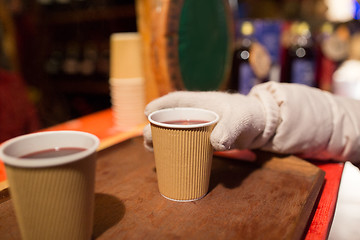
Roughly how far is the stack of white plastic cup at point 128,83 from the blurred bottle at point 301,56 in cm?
88

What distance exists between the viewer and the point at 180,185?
62cm

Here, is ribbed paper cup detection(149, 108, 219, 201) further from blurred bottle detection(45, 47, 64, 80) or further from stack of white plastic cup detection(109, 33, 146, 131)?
blurred bottle detection(45, 47, 64, 80)

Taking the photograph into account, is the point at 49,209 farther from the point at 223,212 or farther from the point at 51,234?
the point at 223,212

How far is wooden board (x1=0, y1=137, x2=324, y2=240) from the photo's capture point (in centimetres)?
53

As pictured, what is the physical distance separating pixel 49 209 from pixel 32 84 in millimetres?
3262

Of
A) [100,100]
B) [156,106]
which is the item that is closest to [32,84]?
[100,100]

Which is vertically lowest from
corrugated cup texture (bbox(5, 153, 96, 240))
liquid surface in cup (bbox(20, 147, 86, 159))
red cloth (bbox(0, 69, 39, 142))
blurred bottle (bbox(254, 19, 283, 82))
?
red cloth (bbox(0, 69, 39, 142))

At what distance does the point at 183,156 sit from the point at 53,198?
0.82ft

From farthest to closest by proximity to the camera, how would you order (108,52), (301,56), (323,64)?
1. (108,52)
2. (323,64)
3. (301,56)

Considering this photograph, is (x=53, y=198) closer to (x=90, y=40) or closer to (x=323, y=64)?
(x=323, y=64)

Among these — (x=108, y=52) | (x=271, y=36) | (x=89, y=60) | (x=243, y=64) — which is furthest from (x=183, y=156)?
(x=89, y=60)

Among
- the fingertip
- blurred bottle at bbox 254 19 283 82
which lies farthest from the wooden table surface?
blurred bottle at bbox 254 19 283 82

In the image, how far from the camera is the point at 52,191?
43 centimetres

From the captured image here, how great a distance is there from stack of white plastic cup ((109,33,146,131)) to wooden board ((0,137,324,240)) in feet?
1.37
